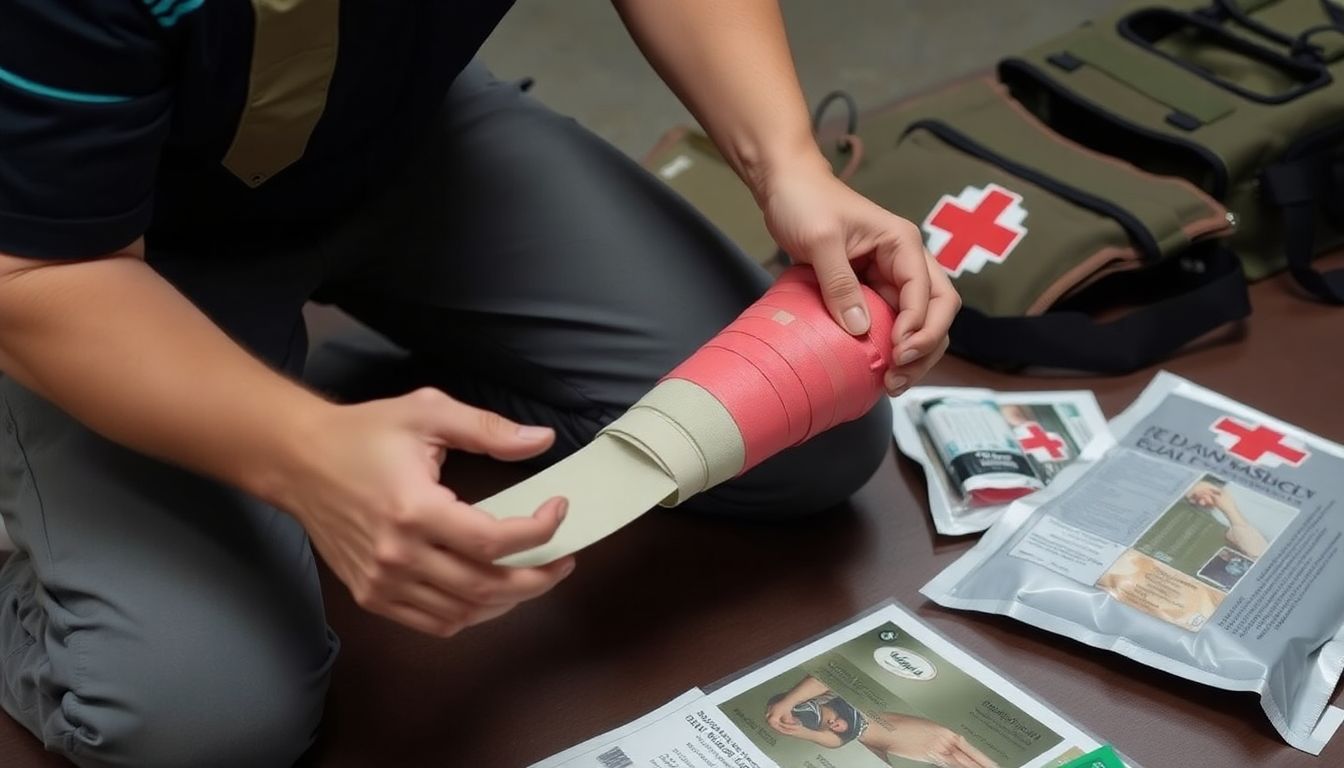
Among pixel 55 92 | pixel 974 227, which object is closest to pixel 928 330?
pixel 974 227

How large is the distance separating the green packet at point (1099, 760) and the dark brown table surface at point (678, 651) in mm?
43

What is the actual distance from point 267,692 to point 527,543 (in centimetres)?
31

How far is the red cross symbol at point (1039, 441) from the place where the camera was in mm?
1331

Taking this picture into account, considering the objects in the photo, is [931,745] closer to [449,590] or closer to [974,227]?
[449,590]

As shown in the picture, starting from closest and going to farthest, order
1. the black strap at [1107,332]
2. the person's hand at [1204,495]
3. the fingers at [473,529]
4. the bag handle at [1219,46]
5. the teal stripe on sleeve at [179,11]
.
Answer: the fingers at [473,529], the teal stripe on sleeve at [179,11], the person's hand at [1204,495], the black strap at [1107,332], the bag handle at [1219,46]

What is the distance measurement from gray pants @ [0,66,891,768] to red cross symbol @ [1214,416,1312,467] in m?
0.34

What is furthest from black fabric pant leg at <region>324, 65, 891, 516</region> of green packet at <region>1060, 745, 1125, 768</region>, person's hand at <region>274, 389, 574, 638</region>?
person's hand at <region>274, 389, 574, 638</region>

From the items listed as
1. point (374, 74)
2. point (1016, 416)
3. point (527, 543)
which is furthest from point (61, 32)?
point (1016, 416)

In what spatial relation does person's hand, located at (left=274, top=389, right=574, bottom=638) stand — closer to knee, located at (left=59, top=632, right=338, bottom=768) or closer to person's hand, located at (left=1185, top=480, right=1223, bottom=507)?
knee, located at (left=59, top=632, right=338, bottom=768)

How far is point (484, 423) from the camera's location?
2.57 ft

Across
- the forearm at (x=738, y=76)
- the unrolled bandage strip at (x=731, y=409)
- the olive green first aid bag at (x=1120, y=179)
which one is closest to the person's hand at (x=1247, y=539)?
the olive green first aid bag at (x=1120, y=179)

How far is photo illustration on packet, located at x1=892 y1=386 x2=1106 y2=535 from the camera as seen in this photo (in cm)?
128

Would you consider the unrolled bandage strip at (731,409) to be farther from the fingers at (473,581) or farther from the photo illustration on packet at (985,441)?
the photo illustration on packet at (985,441)

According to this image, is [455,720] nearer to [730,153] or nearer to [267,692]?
[267,692]
